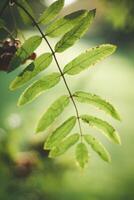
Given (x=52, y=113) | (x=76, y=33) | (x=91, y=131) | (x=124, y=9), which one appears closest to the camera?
(x=76, y=33)

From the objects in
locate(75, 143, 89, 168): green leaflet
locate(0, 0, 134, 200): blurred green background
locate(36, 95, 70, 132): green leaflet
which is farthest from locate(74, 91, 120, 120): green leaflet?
locate(0, 0, 134, 200): blurred green background

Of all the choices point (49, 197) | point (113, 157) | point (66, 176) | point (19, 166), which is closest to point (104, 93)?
point (113, 157)

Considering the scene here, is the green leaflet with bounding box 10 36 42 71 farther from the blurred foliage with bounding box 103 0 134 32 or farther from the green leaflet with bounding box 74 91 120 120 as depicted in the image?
the blurred foliage with bounding box 103 0 134 32

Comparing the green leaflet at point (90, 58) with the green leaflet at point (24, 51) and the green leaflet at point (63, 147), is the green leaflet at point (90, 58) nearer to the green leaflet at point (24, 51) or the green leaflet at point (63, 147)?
the green leaflet at point (24, 51)

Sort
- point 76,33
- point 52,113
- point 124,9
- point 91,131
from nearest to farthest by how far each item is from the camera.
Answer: point 76,33, point 52,113, point 124,9, point 91,131

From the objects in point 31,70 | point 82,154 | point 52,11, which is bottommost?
point 82,154

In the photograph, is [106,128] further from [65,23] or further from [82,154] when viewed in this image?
[65,23]

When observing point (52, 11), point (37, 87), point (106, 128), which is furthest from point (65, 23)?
point (106, 128)

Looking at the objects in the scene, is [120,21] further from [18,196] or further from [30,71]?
[30,71]
